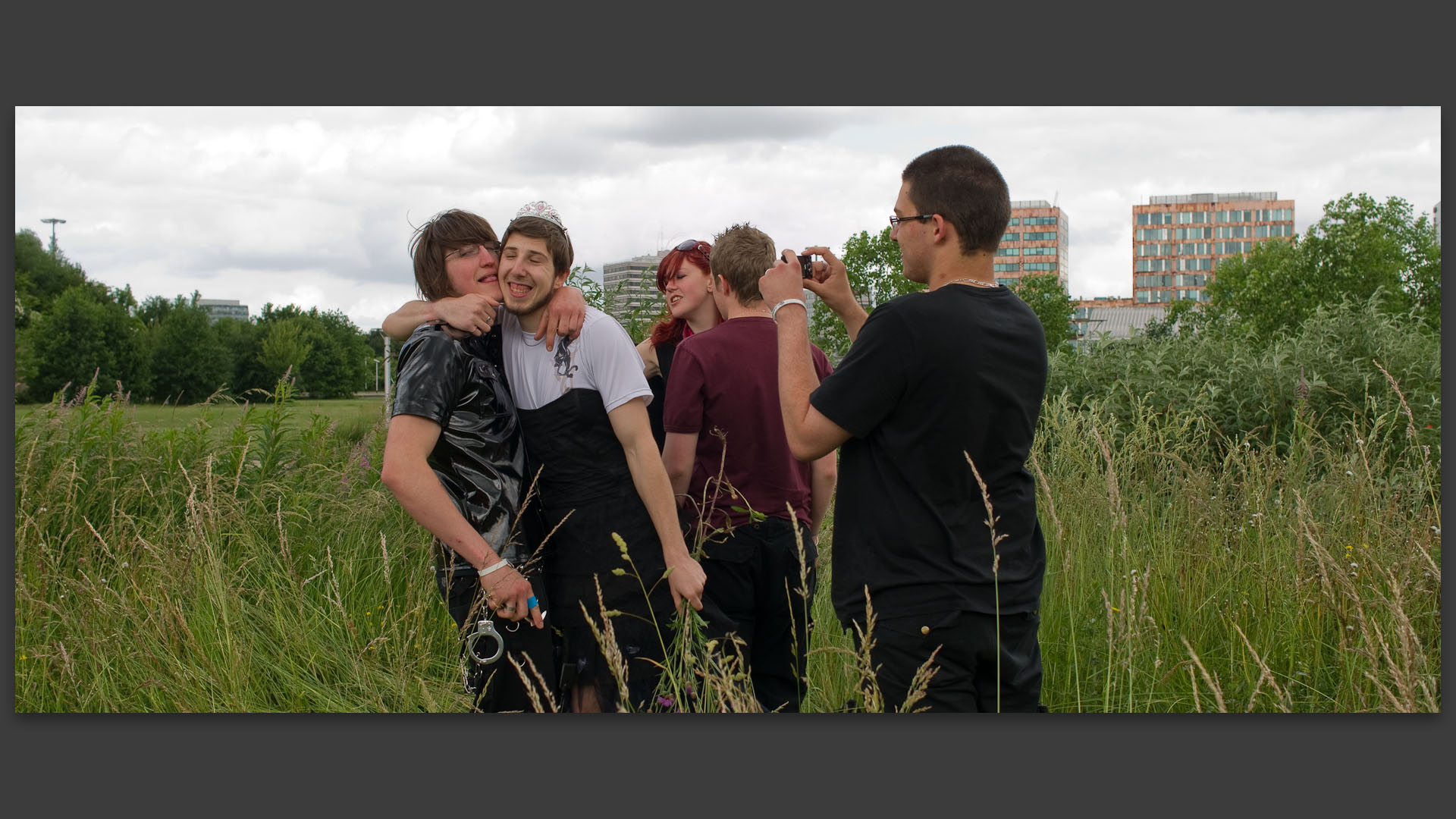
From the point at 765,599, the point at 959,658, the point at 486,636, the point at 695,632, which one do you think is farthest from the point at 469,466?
the point at 959,658

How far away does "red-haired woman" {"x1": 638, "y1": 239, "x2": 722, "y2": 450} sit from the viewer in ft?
11.0

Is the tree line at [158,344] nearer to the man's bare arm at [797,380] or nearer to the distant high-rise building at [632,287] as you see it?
the distant high-rise building at [632,287]

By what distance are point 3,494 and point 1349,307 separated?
8117 mm

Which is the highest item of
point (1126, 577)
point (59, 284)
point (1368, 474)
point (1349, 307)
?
point (1349, 307)

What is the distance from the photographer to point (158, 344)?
820 cm

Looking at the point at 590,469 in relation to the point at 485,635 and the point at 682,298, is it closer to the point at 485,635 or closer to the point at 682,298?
the point at 485,635

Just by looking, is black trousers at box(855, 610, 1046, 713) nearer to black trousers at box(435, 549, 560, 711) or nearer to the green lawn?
black trousers at box(435, 549, 560, 711)

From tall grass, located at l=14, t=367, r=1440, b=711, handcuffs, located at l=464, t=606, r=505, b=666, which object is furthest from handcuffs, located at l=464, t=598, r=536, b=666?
tall grass, located at l=14, t=367, r=1440, b=711

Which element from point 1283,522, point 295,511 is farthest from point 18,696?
point 1283,522

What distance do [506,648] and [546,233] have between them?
3.88ft

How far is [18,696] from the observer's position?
10.3ft

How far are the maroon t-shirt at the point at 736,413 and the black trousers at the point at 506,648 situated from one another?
0.65 metres

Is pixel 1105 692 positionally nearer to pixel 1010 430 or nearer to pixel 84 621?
pixel 1010 430

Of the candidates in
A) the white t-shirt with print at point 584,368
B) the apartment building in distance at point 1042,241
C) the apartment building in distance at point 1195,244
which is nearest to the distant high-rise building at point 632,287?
the apartment building in distance at point 1042,241
